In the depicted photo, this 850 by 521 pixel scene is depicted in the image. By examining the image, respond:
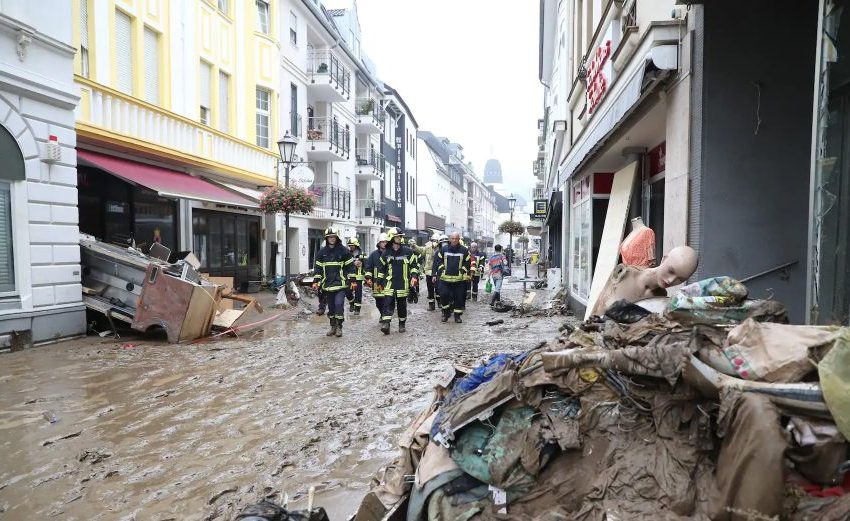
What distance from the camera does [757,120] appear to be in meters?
4.62

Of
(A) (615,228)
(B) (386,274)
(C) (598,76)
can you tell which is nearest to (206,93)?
(B) (386,274)

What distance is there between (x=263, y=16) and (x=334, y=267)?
505 inches

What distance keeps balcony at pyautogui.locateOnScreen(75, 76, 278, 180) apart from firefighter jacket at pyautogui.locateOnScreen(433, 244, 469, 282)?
A: 23.7 feet

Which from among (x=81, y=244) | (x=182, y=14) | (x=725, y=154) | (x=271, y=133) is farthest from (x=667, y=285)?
(x=271, y=133)

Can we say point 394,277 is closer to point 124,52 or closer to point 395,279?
point 395,279

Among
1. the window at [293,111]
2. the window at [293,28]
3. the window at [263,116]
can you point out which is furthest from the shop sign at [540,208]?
the window at [263,116]

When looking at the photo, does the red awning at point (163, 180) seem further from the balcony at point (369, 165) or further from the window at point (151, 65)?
the balcony at point (369, 165)

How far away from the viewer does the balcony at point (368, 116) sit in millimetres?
29312

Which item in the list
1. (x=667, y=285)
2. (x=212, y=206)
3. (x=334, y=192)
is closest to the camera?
(x=667, y=285)

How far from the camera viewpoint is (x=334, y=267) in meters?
9.39

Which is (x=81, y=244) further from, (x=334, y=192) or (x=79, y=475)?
(x=334, y=192)

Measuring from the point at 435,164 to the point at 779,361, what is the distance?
50.7 metres

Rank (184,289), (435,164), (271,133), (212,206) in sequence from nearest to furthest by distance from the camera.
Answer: (184,289), (212,206), (271,133), (435,164)

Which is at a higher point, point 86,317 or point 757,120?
point 757,120
